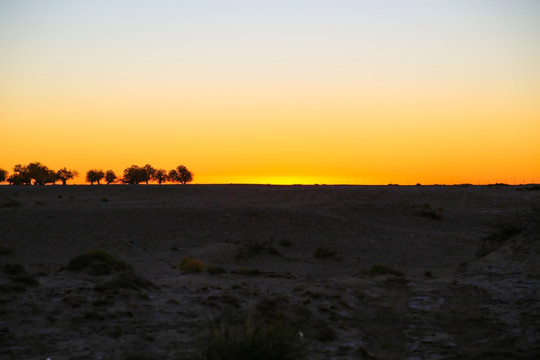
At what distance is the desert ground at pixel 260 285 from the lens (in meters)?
10.0

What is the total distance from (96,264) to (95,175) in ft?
315

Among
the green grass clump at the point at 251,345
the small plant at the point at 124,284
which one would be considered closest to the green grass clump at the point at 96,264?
the small plant at the point at 124,284

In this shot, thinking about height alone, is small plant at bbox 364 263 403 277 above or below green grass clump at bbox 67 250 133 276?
below

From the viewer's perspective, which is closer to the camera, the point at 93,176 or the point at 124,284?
the point at 124,284

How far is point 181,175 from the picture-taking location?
11250 centimetres

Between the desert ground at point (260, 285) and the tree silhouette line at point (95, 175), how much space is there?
7183 centimetres

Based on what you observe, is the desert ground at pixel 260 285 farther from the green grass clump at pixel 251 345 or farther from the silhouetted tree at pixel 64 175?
the silhouetted tree at pixel 64 175

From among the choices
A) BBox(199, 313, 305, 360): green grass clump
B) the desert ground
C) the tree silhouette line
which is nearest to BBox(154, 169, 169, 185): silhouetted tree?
the tree silhouette line

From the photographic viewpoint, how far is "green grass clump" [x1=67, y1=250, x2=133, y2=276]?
1758cm

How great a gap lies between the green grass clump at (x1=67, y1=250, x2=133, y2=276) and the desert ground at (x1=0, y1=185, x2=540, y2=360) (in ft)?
0.20

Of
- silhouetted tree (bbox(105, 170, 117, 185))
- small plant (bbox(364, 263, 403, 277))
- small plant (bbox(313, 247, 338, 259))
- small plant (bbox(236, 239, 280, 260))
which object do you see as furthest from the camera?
silhouetted tree (bbox(105, 170, 117, 185))

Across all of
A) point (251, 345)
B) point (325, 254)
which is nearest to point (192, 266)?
point (325, 254)

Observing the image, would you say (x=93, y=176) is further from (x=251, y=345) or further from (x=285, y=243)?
(x=251, y=345)

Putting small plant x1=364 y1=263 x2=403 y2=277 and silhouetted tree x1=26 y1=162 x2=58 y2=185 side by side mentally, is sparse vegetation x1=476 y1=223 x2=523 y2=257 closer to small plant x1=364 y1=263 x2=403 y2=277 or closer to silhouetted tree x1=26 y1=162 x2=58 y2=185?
small plant x1=364 y1=263 x2=403 y2=277
